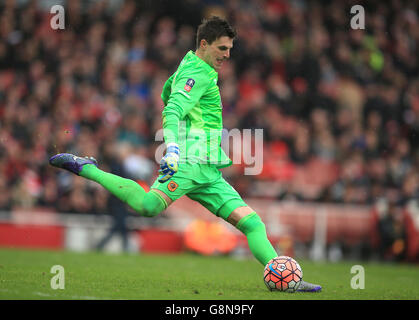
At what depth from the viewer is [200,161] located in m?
6.94

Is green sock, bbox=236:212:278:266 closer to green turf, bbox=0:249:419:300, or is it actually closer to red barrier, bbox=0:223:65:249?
green turf, bbox=0:249:419:300

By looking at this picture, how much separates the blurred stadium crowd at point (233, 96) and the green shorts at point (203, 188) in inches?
319

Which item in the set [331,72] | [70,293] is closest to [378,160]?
[331,72]

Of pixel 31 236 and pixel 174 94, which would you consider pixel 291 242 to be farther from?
pixel 174 94

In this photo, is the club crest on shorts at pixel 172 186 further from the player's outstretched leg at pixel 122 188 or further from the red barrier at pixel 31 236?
the red barrier at pixel 31 236

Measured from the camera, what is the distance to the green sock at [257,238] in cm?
699

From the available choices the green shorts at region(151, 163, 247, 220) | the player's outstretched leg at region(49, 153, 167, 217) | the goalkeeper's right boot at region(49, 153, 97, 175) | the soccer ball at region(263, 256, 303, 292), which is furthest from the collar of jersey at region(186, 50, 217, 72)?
the soccer ball at region(263, 256, 303, 292)

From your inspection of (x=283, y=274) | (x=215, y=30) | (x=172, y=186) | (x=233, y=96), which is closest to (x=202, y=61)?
(x=215, y=30)

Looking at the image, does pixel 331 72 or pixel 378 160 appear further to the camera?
pixel 331 72

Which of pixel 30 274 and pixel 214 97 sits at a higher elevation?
pixel 214 97

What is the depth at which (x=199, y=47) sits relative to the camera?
6.96 m

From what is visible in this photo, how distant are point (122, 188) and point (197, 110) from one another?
1041 millimetres
